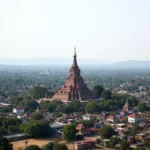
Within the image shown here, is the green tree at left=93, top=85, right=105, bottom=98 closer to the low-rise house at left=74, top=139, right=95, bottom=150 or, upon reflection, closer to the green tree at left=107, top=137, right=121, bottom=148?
the low-rise house at left=74, top=139, right=95, bottom=150

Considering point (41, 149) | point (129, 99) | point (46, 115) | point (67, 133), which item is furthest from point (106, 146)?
point (129, 99)

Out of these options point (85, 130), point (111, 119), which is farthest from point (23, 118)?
point (111, 119)

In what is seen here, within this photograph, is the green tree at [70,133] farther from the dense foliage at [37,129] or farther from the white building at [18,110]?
the white building at [18,110]

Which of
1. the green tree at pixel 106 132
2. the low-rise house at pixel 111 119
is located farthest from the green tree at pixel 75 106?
the green tree at pixel 106 132

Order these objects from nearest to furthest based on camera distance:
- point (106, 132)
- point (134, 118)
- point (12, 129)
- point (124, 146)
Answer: point (124, 146) → point (106, 132) → point (12, 129) → point (134, 118)

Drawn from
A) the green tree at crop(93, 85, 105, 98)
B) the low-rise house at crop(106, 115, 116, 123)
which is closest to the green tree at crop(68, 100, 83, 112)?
the low-rise house at crop(106, 115, 116, 123)

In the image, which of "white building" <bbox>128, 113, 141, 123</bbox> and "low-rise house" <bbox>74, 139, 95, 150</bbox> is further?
"white building" <bbox>128, 113, 141, 123</bbox>

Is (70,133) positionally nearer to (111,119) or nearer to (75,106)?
(111,119)

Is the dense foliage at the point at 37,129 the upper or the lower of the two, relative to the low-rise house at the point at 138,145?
upper

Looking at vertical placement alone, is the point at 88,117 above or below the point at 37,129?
below

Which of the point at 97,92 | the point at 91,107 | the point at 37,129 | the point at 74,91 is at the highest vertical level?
the point at 74,91

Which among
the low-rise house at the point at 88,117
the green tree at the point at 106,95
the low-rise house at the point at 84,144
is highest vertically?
the green tree at the point at 106,95

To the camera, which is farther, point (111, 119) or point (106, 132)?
point (111, 119)
